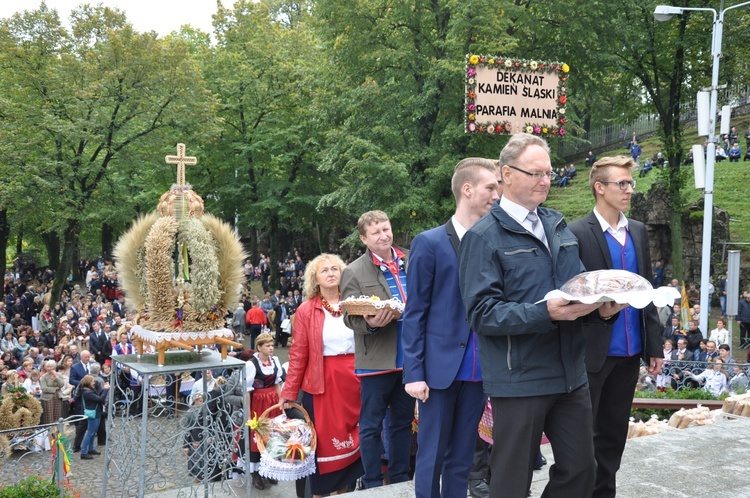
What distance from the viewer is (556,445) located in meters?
3.29

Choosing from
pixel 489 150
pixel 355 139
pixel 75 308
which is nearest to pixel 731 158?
pixel 489 150

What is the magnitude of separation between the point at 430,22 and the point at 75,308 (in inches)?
558

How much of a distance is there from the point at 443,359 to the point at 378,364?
4.42 feet

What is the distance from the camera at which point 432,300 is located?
13.5 feet

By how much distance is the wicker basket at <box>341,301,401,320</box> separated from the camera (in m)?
5.06

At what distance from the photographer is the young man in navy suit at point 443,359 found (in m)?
4.00

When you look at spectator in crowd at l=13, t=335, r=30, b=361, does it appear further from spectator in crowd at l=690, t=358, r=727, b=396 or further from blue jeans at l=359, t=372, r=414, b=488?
blue jeans at l=359, t=372, r=414, b=488

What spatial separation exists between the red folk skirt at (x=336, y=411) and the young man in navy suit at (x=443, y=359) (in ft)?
6.42

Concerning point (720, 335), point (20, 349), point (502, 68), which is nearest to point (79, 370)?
point (20, 349)

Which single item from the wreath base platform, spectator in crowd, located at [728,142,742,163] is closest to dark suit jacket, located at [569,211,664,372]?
the wreath base platform

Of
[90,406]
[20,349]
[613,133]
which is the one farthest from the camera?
[613,133]

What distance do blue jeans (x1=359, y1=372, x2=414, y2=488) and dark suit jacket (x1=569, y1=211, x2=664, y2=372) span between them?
5.49 feet

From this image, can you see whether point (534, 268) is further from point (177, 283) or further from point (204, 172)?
point (204, 172)

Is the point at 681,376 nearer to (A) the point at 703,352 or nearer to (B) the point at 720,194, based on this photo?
(A) the point at 703,352
